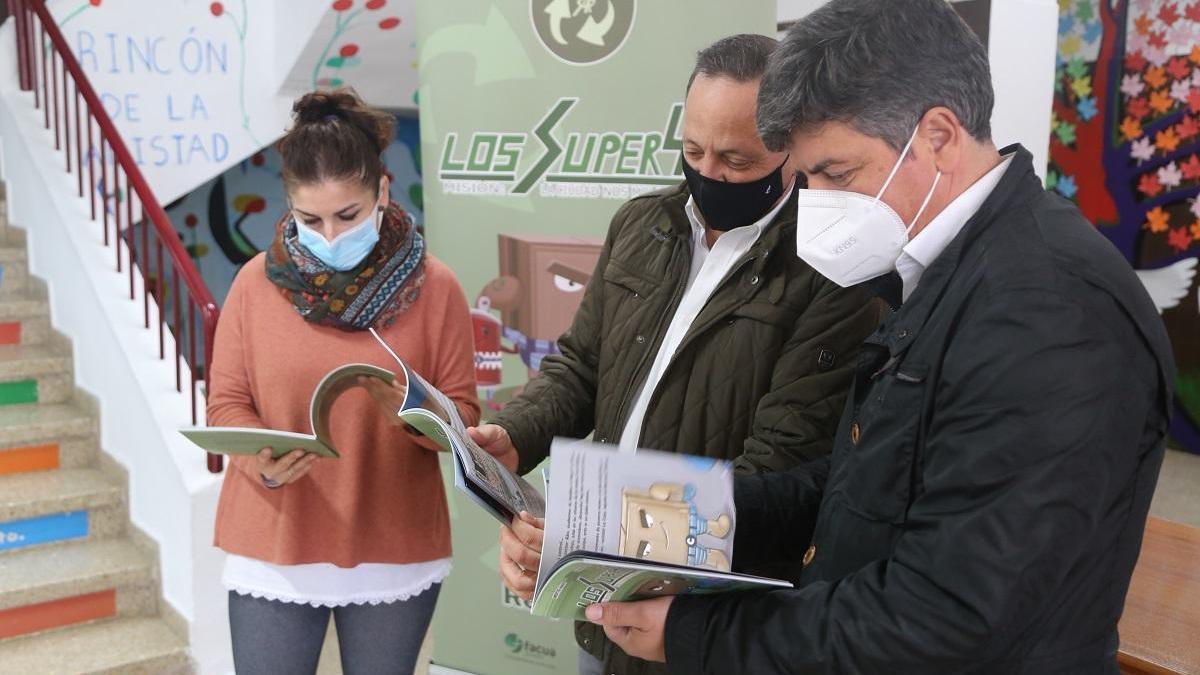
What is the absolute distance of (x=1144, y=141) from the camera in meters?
6.28

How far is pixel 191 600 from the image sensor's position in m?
3.60

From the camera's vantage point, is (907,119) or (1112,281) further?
(907,119)

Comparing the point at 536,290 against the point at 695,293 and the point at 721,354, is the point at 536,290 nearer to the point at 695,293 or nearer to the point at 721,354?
the point at 695,293

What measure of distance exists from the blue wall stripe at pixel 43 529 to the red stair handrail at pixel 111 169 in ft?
2.24

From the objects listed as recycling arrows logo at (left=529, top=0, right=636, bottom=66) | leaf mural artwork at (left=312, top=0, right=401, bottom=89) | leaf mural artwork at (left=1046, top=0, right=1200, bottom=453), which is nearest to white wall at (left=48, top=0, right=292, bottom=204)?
leaf mural artwork at (left=312, top=0, right=401, bottom=89)

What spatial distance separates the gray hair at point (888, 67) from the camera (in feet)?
3.61

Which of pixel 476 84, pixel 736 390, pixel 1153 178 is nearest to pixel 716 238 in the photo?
pixel 736 390

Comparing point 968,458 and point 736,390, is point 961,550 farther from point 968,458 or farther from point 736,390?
point 736,390

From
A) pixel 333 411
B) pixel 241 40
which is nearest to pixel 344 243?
pixel 333 411

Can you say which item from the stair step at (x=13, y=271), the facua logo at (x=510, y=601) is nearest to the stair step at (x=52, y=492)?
the stair step at (x=13, y=271)

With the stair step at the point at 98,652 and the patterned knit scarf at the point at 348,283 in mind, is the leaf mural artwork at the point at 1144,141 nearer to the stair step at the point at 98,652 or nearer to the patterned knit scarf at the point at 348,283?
the patterned knit scarf at the point at 348,283

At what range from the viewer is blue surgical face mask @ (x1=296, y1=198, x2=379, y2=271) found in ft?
6.93

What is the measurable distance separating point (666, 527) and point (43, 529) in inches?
137

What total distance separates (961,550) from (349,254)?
4.78ft
